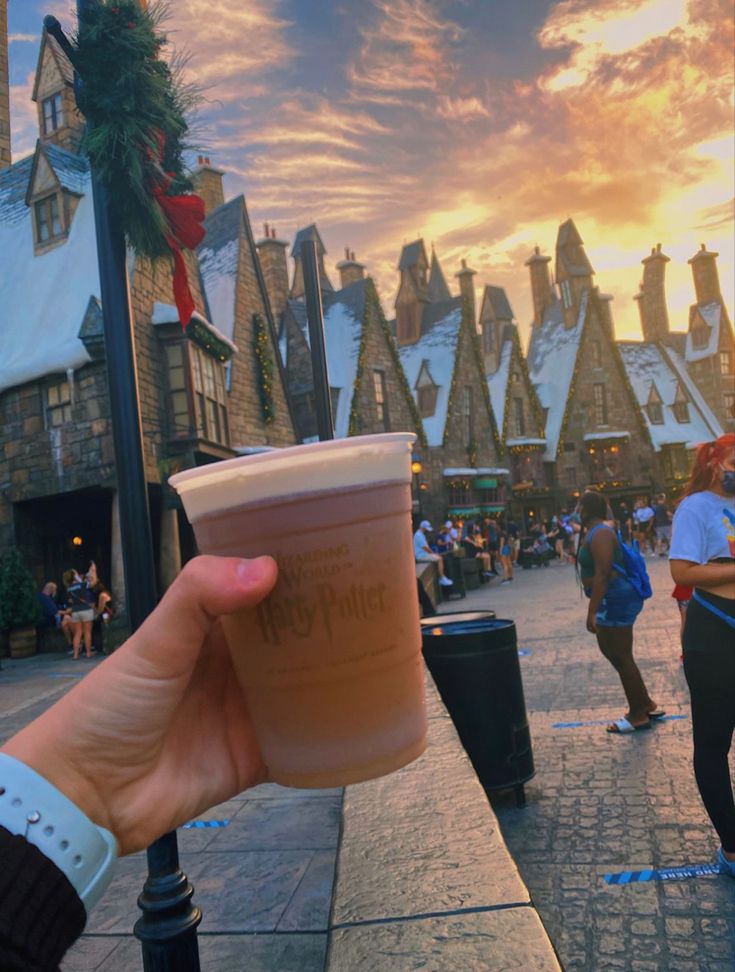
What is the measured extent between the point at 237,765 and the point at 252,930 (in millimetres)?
1963

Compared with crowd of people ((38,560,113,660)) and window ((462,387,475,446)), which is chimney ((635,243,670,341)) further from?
crowd of people ((38,560,113,660))

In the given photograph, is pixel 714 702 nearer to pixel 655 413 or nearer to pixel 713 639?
pixel 713 639

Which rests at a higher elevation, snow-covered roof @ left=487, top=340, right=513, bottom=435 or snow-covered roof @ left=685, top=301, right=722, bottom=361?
snow-covered roof @ left=685, top=301, right=722, bottom=361

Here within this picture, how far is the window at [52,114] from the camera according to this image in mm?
17266

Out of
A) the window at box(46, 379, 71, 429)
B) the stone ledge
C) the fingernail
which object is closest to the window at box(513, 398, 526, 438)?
the window at box(46, 379, 71, 429)

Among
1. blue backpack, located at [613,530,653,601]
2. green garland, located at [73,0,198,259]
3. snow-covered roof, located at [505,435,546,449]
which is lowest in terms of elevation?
blue backpack, located at [613,530,653,601]

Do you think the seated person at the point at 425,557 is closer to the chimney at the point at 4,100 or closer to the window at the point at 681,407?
the chimney at the point at 4,100

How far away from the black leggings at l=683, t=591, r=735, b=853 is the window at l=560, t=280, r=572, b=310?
43854mm

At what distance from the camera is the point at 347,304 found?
32.4 metres

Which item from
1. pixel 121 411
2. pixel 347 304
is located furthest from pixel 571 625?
pixel 347 304

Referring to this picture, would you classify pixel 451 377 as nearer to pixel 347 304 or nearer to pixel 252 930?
pixel 347 304

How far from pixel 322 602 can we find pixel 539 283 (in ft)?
166

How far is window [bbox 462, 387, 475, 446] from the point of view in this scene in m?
35.3

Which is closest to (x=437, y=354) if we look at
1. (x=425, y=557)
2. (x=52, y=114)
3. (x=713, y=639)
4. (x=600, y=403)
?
(x=600, y=403)
